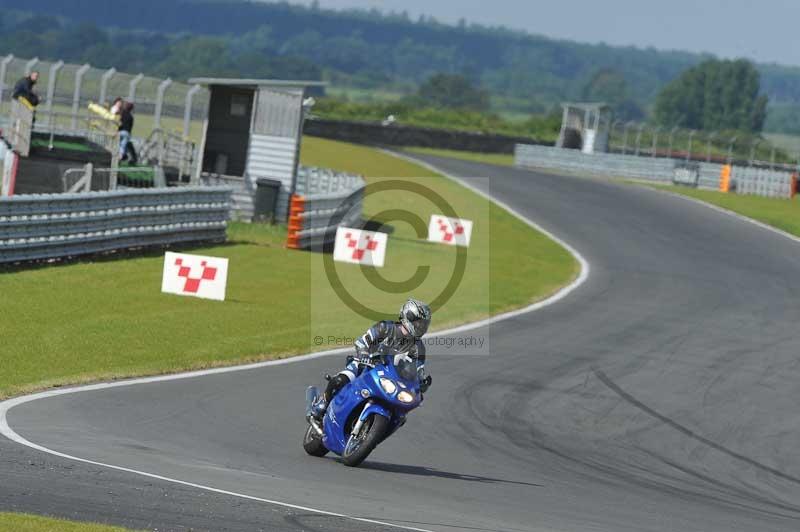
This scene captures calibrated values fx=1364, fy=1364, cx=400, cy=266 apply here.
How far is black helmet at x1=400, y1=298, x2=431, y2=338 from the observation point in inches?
429

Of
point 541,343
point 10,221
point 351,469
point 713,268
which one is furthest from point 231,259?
point 351,469

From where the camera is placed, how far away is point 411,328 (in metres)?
10.9

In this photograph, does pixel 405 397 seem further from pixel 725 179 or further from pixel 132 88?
pixel 725 179

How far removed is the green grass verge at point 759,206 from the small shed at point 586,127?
12784 mm

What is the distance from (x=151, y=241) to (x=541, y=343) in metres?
8.99

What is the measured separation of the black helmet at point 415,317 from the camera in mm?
10891

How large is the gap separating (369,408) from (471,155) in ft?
185

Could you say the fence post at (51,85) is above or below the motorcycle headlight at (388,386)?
above

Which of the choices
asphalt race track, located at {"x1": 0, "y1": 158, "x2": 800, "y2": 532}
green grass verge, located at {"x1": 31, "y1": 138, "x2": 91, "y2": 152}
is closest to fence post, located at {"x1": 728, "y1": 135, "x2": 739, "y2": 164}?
green grass verge, located at {"x1": 31, "y1": 138, "x2": 91, "y2": 152}

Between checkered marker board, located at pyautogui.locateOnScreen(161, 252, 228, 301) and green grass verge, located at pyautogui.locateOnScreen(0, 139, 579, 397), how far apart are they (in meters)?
0.17

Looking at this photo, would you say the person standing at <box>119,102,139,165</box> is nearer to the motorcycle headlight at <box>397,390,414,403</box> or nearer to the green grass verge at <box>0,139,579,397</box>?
the green grass verge at <box>0,139,579,397</box>

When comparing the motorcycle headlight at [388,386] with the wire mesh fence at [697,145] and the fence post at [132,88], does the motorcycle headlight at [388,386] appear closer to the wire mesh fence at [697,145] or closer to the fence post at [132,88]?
the fence post at [132,88]

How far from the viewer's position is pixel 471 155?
66.8 m

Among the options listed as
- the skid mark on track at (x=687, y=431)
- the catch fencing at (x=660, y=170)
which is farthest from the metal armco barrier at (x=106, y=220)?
the catch fencing at (x=660, y=170)
